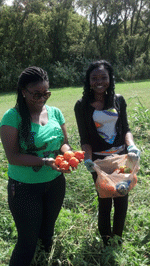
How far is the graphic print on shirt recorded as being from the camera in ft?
6.57

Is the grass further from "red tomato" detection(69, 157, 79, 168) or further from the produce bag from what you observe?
"red tomato" detection(69, 157, 79, 168)

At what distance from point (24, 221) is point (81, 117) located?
2.83ft

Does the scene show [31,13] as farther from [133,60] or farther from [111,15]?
[133,60]

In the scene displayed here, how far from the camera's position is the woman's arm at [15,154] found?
5.28 feet

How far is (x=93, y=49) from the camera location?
18.8m

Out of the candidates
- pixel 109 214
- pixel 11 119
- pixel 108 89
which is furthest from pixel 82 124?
pixel 109 214

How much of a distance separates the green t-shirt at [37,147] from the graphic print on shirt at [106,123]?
1.20ft

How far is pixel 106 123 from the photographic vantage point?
2.01m

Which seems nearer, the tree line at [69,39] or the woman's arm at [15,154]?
the woman's arm at [15,154]

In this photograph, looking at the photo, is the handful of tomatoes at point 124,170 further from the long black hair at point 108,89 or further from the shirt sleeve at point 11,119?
the shirt sleeve at point 11,119

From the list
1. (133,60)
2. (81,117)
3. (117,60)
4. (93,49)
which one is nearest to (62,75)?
(93,49)

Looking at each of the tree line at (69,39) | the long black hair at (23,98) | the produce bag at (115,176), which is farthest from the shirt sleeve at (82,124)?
the tree line at (69,39)

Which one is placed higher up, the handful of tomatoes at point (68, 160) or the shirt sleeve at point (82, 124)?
the shirt sleeve at point (82, 124)

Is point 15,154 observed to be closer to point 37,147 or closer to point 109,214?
point 37,147
